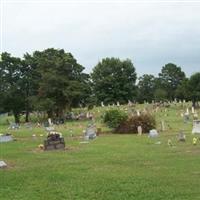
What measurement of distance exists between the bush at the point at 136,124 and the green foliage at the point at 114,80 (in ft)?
182

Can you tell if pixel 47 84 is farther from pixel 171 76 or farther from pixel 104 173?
pixel 171 76

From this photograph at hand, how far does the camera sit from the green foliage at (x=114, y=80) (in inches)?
3939

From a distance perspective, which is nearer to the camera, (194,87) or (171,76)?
(194,87)

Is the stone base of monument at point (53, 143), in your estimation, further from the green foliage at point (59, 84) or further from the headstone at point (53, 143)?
the green foliage at point (59, 84)

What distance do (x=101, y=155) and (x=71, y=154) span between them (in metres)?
1.76

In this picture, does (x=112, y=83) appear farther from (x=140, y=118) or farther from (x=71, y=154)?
(x=71, y=154)

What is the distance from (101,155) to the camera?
934 inches

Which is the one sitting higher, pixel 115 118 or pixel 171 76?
pixel 171 76

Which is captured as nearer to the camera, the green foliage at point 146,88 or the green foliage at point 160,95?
the green foliage at point 160,95

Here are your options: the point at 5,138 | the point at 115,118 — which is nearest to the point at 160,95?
the point at 115,118

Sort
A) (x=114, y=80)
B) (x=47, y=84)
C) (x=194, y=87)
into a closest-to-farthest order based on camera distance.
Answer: (x=47, y=84)
(x=194, y=87)
(x=114, y=80)

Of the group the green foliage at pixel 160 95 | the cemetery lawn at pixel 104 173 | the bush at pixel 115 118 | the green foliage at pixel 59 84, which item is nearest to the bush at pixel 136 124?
the bush at pixel 115 118

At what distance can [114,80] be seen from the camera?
10188cm

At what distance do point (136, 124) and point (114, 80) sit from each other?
61697mm
